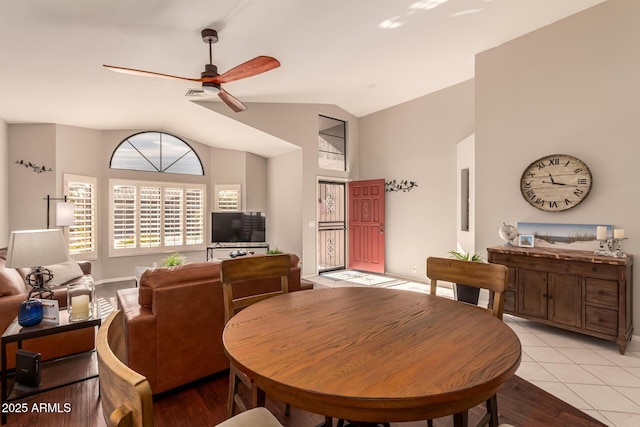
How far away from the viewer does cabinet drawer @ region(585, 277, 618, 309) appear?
9.89ft

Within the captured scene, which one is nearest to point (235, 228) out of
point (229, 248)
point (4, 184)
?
point (229, 248)

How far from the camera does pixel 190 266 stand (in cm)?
242

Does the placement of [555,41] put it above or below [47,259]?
above

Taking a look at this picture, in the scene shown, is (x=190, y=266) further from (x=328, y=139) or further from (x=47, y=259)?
(x=328, y=139)

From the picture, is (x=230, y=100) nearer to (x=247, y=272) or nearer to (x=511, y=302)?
(x=247, y=272)

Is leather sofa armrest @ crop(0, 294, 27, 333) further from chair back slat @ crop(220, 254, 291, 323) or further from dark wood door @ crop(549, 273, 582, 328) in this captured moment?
dark wood door @ crop(549, 273, 582, 328)

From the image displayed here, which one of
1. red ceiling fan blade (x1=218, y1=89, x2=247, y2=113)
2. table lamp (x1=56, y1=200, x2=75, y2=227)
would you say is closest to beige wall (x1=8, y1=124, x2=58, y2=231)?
table lamp (x1=56, y1=200, x2=75, y2=227)

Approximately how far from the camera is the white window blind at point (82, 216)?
5.54 metres

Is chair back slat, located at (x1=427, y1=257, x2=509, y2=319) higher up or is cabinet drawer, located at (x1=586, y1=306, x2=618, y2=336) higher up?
chair back slat, located at (x1=427, y1=257, x2=509, y2=319)

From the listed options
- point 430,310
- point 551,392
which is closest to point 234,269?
point 430,310

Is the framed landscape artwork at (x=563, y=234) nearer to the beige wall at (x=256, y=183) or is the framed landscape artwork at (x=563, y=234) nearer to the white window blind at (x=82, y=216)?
the beige wall at (x=256, y=183)

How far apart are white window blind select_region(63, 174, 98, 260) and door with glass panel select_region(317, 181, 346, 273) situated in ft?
13.8

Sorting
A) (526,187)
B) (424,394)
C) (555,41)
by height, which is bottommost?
(424,394)

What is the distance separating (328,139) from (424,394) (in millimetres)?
6432
